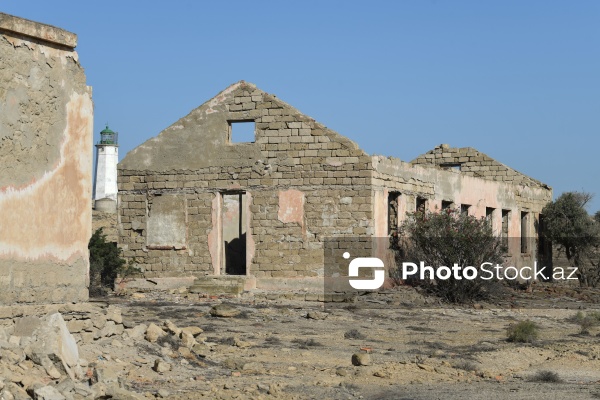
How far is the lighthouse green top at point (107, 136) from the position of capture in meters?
66.6

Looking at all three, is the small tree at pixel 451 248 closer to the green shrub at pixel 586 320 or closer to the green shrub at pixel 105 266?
the green shrub at pixel 586 320

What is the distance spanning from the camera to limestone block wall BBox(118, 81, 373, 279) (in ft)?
67.7

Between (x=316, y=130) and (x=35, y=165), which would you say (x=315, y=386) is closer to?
(x=35, y=165)

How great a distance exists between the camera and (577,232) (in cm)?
2902

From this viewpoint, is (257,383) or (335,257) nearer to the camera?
(257,383)

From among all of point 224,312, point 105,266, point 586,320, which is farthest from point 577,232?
point 224,312

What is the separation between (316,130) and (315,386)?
36.8 feet

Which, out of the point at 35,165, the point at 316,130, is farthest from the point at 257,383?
the point at 316,130

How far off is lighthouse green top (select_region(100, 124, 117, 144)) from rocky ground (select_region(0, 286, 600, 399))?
49834 mm

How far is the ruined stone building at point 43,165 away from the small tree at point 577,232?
21220 mm

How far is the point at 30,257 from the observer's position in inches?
383

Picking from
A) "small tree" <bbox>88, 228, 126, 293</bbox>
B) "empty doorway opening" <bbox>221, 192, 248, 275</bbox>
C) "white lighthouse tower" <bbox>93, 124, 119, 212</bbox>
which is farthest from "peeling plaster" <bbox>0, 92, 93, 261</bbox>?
"white lighthouse tower" <bbox>93, 124, 119, 212</bbox>

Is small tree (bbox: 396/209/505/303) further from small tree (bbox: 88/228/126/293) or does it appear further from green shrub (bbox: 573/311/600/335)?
small tree (bbox: 88/228/126/293)

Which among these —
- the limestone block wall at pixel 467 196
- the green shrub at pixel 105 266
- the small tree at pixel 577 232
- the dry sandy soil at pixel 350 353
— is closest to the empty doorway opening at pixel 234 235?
the green shrub at pixel 105 266
